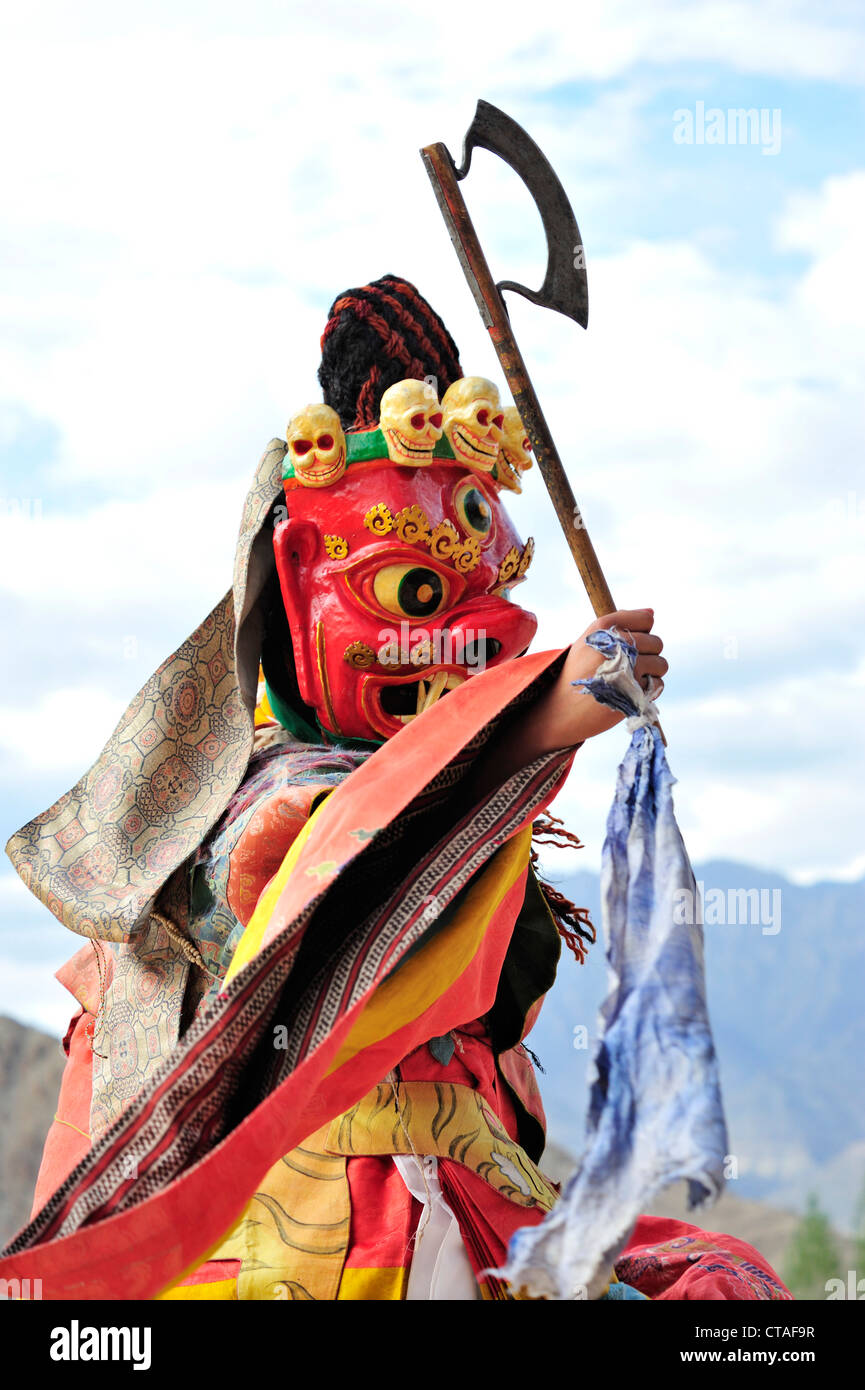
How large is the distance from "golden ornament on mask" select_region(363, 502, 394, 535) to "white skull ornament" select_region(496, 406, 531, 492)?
1.11ft

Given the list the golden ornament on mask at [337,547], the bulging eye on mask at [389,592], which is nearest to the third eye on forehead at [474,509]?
the bulging eye on mask at [389,592]

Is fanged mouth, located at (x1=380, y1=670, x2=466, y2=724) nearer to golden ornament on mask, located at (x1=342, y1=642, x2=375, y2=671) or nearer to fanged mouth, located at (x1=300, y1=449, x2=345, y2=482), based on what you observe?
golden ornament on mask, located at (x1=342, y1=642, x2=375, y2=671)

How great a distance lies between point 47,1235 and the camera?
2275 millimetres

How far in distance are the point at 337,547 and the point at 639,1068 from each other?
4.59 feet

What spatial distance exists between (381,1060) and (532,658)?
2.53 feet

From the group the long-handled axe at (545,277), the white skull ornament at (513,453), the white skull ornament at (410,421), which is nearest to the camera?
the long-handled axe at (545,277)

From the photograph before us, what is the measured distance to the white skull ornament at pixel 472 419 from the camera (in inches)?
121

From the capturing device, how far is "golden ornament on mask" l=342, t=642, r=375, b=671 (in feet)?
9.95

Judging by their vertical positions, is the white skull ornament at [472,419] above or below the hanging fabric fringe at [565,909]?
above

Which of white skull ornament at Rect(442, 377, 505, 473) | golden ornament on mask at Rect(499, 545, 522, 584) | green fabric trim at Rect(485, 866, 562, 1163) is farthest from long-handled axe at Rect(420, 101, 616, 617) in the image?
green fabric trim at Rect(485, 866, 562, 1163)

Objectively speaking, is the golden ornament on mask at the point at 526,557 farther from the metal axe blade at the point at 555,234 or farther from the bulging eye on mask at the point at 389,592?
the metal axe blade at the point at 555,234
